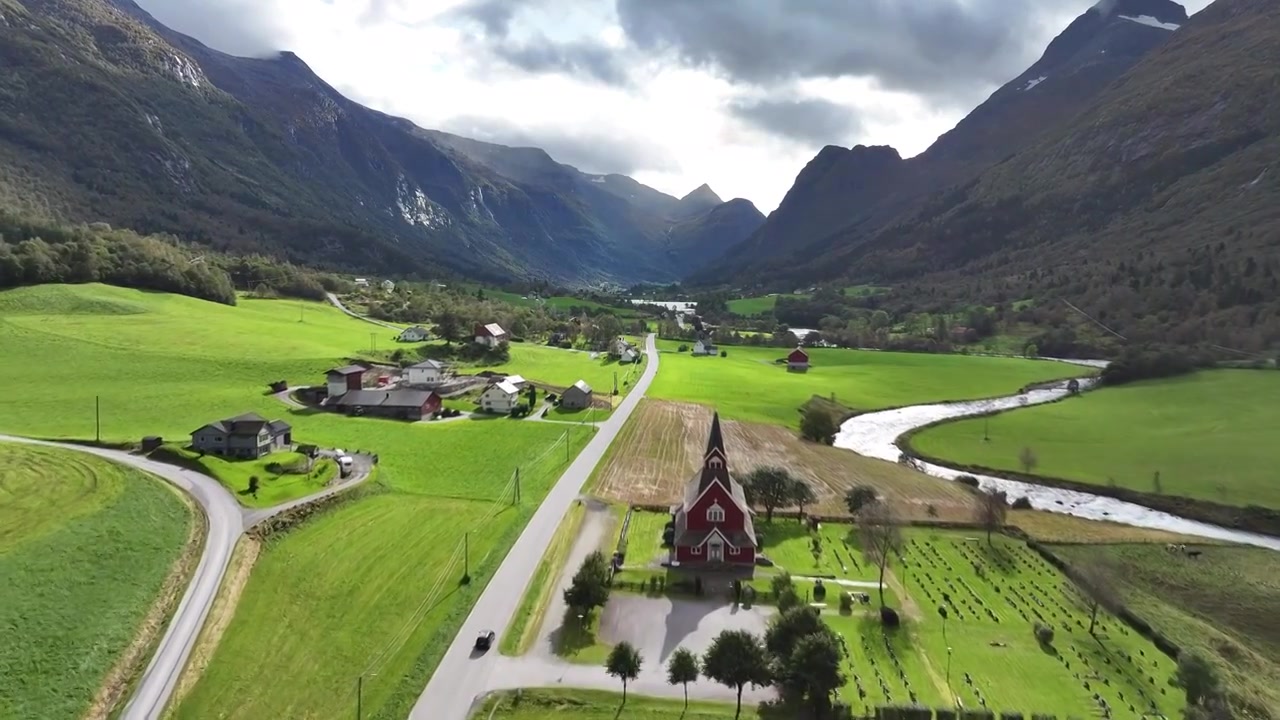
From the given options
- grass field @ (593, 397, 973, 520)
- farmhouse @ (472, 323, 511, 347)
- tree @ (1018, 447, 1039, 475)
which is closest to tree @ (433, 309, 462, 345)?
farmhouse @ (472, 323, 511, 347)

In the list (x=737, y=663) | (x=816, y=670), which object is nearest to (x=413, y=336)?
(x=737, y=663)

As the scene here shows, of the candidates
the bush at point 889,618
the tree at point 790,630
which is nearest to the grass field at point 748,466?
the bush at point 889,618

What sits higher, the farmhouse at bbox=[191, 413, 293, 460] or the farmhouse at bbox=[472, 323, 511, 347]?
the farmhouse at bbox=[472, 323, 511, 347]

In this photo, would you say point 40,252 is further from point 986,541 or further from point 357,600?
point 986,541

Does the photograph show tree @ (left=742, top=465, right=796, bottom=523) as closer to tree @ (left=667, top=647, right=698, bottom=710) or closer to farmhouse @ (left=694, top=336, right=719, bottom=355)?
tree @ (left=667, top=647, right=698, bottom=710)

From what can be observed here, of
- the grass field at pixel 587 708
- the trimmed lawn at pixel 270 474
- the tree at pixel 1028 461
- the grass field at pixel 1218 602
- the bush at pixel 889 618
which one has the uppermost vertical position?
the trimmed lawn at pixel 270 474

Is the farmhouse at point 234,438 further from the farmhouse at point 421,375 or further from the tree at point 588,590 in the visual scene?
the farmhouse at point 421,375
